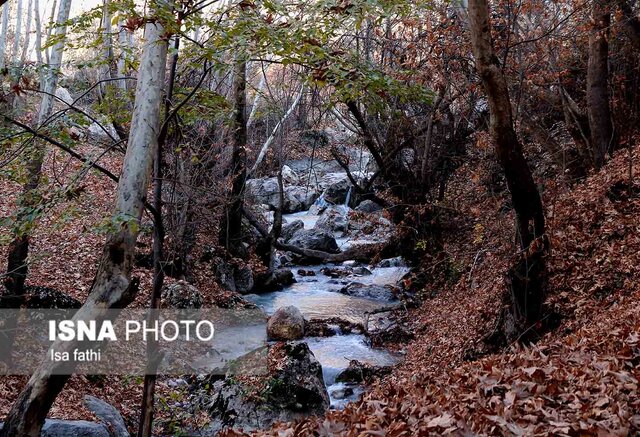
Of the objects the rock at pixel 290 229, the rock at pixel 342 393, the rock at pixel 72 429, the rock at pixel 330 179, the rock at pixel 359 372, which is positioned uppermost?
the rock at pixel 330 179

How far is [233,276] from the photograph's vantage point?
15.7m

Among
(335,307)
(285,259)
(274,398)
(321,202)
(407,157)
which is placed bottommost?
(274,398)

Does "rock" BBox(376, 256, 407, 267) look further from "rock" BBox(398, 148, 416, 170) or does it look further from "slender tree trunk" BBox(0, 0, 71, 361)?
"slender tree trunk" BBox(0, 0, 71, 361)

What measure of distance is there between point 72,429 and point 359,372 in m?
5.08

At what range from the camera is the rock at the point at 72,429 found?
6.23 m

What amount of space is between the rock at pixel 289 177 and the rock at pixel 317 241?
270 inches

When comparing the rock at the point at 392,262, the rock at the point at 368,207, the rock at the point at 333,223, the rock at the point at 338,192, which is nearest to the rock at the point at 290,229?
the rock at the point at 333,223

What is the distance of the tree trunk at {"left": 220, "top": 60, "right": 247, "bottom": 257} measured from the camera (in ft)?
48.5

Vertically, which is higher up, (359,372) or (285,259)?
(285,259)

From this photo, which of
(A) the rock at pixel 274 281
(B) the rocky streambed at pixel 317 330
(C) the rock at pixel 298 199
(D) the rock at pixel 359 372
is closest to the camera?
(B) the rocky streambed at pixel 317 330

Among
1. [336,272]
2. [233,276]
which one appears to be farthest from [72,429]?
[336,272]

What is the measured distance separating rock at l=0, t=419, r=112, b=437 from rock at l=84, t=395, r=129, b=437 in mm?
430

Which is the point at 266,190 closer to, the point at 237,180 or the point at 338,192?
the point at 338,192

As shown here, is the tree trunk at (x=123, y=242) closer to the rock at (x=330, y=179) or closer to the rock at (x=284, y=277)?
the rock at (x=284, y=277)
